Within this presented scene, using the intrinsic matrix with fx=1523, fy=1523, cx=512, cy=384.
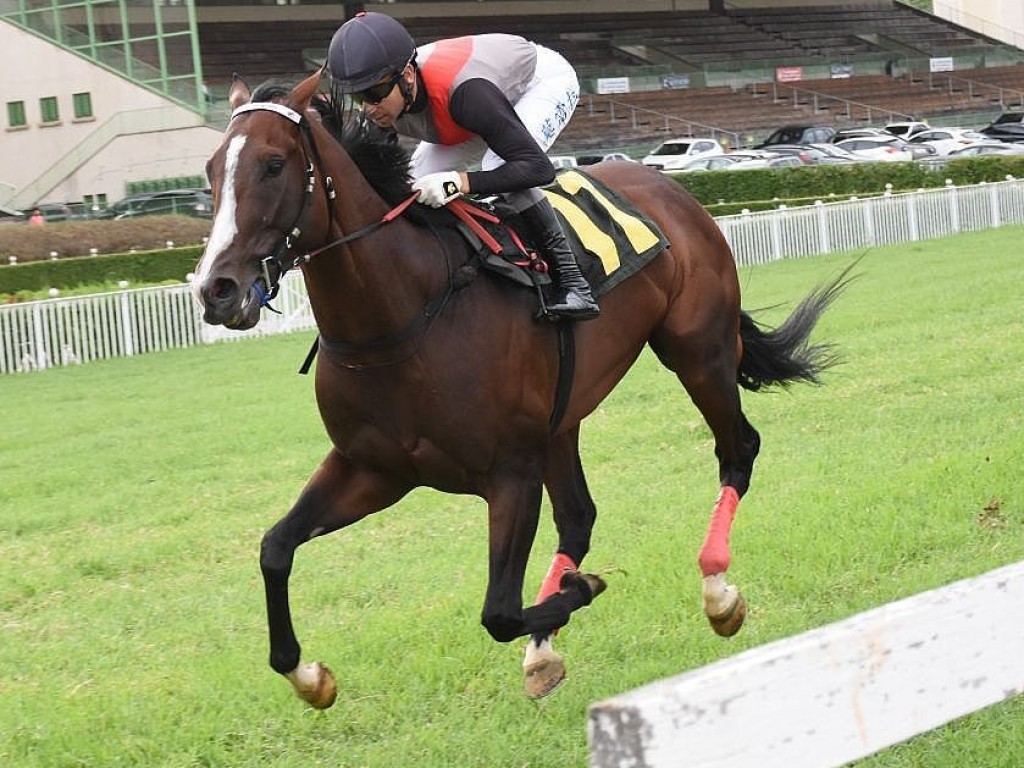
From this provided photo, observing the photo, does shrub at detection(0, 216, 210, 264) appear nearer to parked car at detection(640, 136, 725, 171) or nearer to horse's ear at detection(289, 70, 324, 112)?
parked car at detection(640, 136, 725, 171)

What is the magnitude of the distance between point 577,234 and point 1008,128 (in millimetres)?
44899

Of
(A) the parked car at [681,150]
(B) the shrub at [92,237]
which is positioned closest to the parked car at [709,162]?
(A) the parked car at [681,150]

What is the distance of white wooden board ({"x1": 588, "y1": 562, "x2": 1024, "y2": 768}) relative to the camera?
2197 millimetres

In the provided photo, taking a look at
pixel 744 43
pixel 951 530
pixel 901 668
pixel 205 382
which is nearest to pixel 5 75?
pixel 205 382

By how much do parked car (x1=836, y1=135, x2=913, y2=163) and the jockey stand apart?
35556 mm

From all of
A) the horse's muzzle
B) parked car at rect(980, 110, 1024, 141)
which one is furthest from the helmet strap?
parked car at rect(980, 110, 1024, 141)

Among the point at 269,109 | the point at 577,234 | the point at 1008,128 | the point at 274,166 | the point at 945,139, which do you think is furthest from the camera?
the point at 1008,128

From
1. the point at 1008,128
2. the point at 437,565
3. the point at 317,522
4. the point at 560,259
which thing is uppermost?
the point at 560,259

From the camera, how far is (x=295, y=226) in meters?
4.38

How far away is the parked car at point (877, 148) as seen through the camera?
39969mm

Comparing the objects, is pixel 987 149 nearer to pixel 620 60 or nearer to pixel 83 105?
pixel 620 60

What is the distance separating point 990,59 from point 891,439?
56.4 metres

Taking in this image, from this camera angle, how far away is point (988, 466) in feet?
25.4

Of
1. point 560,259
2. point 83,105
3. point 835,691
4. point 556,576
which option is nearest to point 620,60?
point 83,105
